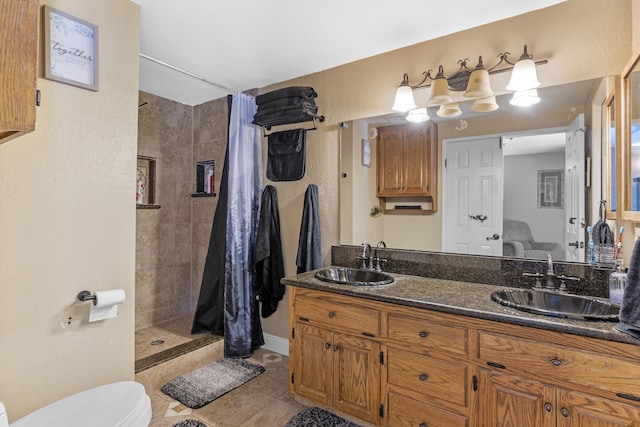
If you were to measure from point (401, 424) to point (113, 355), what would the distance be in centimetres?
151

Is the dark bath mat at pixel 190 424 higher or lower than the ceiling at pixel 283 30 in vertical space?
lower

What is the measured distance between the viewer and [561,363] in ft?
4.25

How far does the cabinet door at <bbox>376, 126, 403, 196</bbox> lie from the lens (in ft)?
7.60

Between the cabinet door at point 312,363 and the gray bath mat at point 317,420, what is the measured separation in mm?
93

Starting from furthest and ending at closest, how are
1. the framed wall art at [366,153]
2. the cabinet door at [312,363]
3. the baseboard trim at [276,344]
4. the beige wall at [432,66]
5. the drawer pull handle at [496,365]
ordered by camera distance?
the baseboard trim at [276,344] → the framed wall art at [366,153] → the cabinet door at [312,363] → the beige wall at [432,66] → the drawer pull handle at [496,365]

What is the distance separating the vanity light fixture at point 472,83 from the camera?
5.95 feet

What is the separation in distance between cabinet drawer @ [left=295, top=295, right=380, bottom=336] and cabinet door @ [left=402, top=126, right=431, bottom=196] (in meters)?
0.91

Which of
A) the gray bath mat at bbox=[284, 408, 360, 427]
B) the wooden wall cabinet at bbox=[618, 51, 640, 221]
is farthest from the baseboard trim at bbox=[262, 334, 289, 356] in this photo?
the wooden wall cabinet at bbox=[618, 51, 640, 221]

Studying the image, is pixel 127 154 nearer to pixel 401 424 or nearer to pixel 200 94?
pixel 200 94

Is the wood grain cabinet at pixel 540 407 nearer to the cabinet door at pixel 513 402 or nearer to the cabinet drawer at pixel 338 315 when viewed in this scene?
the cabinet door at pixel 513 402

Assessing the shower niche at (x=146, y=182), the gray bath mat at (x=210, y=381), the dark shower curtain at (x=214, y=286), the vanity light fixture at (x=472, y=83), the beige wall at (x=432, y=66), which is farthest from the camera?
the shower niche at (x=146, y=182)

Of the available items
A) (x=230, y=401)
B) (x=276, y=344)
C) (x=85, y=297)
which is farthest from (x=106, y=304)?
(x=276, y=344)

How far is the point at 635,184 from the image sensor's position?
4.68ft

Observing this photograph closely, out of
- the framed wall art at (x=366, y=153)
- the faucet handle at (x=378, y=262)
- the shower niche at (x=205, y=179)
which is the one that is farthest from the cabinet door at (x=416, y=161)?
the shower niche at (x=205, y=179)
